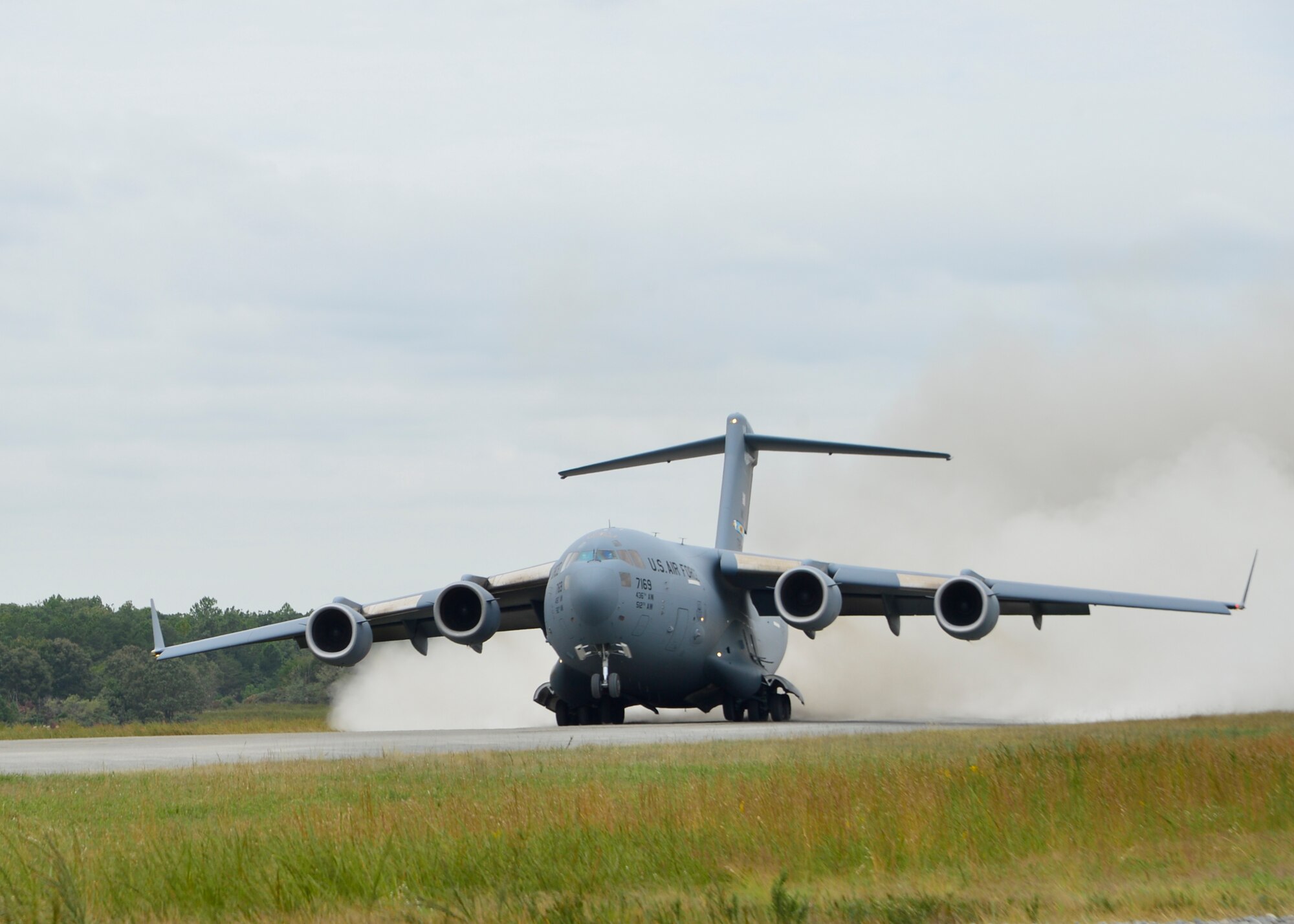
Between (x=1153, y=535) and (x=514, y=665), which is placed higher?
(x=1153, y=535)

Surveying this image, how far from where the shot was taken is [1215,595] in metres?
37.4

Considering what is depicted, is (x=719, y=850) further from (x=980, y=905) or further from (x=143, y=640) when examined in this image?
(x=143, y=640)

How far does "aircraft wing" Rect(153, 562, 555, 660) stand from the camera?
93.7 ft

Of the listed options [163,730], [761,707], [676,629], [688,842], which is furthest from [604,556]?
[688,842]

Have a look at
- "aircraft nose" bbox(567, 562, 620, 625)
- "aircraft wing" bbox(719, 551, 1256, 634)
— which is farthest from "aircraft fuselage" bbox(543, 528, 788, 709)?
"aircraft wing" bbox(719, 551, 1256, 634)

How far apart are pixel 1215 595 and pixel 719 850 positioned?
3246 centimetres

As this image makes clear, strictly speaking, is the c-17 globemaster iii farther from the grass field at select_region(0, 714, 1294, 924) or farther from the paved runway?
the grass field at select_region(0, 714, 1294, 924)

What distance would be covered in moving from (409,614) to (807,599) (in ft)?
28.1

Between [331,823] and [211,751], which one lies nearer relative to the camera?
[331,823]

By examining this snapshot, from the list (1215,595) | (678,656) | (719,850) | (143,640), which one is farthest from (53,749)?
→ (143,640)

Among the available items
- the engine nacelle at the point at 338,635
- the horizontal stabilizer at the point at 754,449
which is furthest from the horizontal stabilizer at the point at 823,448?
the engine nacelle at the point at 338,635

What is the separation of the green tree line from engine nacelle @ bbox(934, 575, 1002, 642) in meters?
25.9

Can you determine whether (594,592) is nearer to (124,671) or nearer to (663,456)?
(663,456)

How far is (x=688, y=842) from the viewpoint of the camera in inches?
330
